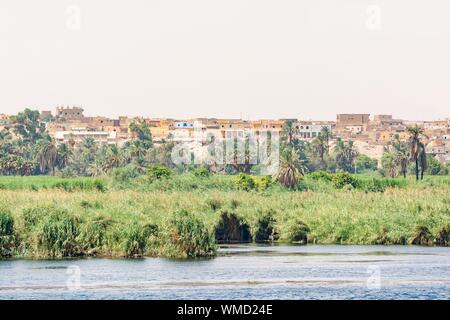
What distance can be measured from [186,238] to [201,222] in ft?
2.63

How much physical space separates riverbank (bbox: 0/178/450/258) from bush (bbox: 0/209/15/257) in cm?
4

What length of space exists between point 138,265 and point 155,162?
87470 millimetres

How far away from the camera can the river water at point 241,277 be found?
35000 millimetres

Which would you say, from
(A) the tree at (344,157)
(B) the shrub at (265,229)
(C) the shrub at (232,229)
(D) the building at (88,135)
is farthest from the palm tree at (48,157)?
(C) the shrub at (232,229)

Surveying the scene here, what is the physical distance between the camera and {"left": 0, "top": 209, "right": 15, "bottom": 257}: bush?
4494cm

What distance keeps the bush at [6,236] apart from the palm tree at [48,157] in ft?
269

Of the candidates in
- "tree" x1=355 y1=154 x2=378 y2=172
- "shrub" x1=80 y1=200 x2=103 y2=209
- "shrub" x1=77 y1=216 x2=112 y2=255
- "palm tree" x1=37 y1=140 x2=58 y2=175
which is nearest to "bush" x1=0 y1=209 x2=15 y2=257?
"shrub" x1=77 y1=216 x2=112 y2=255

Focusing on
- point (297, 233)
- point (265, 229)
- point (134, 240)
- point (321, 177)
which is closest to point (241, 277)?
point (134, 240)

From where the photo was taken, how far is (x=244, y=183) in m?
80.3

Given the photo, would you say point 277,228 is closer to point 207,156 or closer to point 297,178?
point 297,178

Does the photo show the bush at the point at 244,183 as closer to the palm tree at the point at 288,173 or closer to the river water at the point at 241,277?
the palm tree at the point at 288,173
